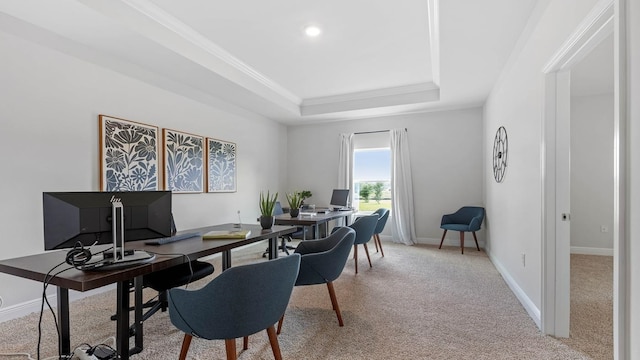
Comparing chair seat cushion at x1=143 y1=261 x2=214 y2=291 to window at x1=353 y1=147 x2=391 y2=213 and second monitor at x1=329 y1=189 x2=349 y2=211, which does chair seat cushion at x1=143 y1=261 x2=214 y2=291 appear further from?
window at x1=353 y1=147 x2=391 y2=213

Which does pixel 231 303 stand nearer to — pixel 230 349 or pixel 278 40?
pixel 230 349

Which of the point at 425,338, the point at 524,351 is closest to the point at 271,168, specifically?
the point at 425,338

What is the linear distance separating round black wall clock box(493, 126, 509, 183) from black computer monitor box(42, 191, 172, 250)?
3.47 metres

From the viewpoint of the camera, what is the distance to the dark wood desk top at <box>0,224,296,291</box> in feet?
4.39

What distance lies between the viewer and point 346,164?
602 cm

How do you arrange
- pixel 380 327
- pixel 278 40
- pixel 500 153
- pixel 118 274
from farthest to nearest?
pixel 500 153 < pixel 278 40 < pixel 380 327 < pixel 118 274

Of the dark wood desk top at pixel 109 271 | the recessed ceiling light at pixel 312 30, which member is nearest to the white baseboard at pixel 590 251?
the recessed ceiling light at pixel 312 30

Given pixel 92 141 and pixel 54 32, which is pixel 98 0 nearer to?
pixel 54 32

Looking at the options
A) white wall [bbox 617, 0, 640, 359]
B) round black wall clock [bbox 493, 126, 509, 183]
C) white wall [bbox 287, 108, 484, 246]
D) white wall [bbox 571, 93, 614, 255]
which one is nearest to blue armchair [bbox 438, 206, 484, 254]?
white wall [bbox 287, 108, 484, 246]

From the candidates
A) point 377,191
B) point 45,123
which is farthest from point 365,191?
point 45,123

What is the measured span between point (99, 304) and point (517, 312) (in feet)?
12.2

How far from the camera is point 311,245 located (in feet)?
9.33

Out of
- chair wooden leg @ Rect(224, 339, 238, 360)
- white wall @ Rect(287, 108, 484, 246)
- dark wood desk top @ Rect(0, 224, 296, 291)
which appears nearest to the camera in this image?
dark wood desk top @ Rect(0, 224, 296, 291)

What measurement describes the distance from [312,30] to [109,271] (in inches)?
104
